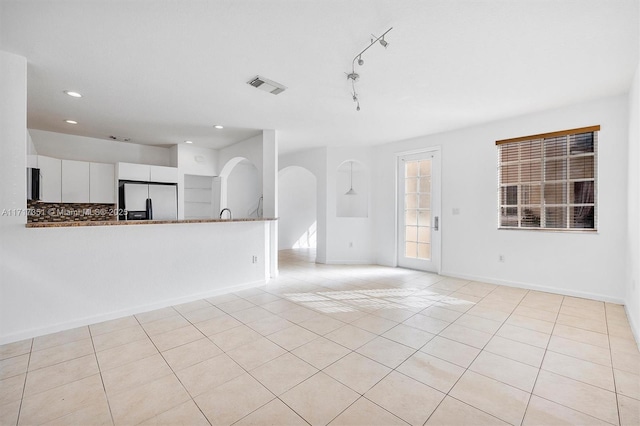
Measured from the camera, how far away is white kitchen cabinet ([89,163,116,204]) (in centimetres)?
504

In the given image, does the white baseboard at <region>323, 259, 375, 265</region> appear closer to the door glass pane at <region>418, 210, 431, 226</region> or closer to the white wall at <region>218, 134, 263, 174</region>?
the door glass pane at <region>418, 210, 431, 226</region>

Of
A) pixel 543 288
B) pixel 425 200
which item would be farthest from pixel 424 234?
pixel 543 288

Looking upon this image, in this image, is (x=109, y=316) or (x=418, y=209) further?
(x=418, y=209)

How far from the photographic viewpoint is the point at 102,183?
5145mm

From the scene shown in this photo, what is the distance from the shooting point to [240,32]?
85.4 inches

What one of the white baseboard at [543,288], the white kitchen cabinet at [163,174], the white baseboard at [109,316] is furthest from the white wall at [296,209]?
the white baseboard at [543,288]

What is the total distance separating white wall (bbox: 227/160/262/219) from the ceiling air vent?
459 centimetres

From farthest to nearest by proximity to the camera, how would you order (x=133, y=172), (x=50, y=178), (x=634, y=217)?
(x=133, y=172)
(x=50, y=178)
(x=634, y=217)

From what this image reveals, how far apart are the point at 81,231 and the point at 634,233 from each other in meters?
5.52

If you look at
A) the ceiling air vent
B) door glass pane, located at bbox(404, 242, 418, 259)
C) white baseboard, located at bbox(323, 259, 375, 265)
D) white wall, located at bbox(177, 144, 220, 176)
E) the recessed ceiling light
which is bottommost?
white baseboard, located at bbox(323, 259, 375, 265)

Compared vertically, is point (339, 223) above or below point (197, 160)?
below

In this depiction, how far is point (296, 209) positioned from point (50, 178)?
578 cm

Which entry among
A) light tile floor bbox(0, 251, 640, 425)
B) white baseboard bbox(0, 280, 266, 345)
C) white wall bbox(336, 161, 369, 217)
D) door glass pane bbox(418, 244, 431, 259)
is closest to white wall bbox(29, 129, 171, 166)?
white baseboard bbox(0, 280, 266, 345)

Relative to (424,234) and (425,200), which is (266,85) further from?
(424,234)
